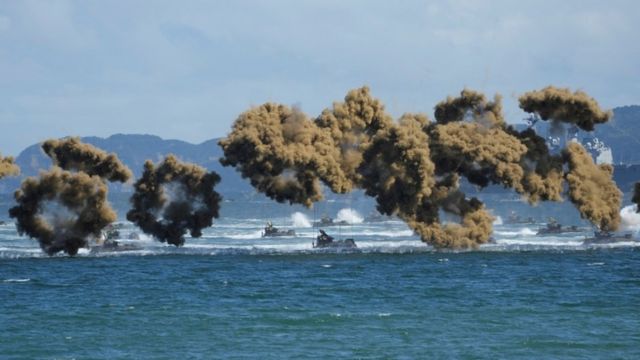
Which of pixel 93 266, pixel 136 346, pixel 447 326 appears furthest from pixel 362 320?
pixel 93 266

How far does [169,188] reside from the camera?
89.8 metres

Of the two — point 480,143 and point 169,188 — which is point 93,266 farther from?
point 480,143

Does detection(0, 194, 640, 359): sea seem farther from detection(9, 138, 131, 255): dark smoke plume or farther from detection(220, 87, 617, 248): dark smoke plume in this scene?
detection(220, 87, 617, 248): dark smoke plume

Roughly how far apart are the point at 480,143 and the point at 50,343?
46.6m

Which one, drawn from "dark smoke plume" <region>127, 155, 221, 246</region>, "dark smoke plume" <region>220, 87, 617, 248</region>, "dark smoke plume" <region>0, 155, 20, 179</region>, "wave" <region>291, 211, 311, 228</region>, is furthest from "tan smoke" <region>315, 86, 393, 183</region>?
"wave" <region>291, 211, 311, 228</region>

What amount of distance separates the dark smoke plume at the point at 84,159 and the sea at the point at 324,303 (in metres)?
5.80

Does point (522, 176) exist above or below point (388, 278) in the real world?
above

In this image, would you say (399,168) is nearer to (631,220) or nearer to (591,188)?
(591,188)

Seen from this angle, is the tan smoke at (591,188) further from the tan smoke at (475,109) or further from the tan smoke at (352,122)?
the tan smoke at (352,122)

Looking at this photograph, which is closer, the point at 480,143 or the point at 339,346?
the point at 339,346

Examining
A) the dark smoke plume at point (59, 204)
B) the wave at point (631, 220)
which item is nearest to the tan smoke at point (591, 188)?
the dark smoke plume at point (59, 204)

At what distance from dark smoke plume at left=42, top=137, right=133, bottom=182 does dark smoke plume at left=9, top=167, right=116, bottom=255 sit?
3.27 meters

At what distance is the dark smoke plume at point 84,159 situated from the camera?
3442 inches

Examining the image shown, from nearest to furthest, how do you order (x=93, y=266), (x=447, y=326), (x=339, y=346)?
(x=339, y=346) < (x=447, y=326) < (x=93, y=266)
